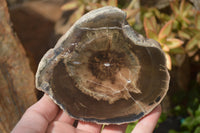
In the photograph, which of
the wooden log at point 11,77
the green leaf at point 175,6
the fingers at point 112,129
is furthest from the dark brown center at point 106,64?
the green leaf at point 175,6

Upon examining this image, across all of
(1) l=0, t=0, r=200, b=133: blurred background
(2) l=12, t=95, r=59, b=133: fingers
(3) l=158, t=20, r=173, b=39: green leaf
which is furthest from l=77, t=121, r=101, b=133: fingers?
(3) l=158, t=20, r=173, b=39: green leaf

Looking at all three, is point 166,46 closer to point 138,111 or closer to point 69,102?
point 138,111

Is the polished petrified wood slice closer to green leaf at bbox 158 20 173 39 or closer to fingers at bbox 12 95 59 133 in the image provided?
fingers at bbox 12 95 59 133

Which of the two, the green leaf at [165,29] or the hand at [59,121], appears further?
the green leaf at [165,29]

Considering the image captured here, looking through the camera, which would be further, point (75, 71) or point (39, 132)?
point (75, 71)

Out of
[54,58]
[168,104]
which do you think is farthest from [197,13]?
[54,58]

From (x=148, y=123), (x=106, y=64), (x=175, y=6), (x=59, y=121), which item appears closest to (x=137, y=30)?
(x=175, y=6)

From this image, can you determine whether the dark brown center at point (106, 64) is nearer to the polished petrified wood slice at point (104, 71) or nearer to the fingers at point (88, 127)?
the polished petrified wood slice at point (104, 71)
